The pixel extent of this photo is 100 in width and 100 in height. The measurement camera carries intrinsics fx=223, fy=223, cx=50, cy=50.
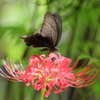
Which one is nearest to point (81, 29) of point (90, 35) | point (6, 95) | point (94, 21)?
point (90, 35)

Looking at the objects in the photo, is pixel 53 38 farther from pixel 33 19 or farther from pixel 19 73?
pixel 33 19

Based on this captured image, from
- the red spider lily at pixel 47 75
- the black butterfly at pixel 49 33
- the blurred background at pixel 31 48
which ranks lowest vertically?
the blurred background at pixel 31 48

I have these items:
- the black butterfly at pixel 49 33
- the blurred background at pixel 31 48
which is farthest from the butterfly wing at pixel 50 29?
the blurred background at pixel 31 48

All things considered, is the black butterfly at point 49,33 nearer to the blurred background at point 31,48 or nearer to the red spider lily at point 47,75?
the red spider lily at point 47,75

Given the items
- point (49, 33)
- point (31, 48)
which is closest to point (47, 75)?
point (49, 33)

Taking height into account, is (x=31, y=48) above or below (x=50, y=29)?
below

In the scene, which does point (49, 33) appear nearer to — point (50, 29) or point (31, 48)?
point (50, 29)

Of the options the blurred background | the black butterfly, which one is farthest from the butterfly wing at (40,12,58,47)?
the blurred background

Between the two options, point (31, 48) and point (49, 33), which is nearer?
point (49, 33)
